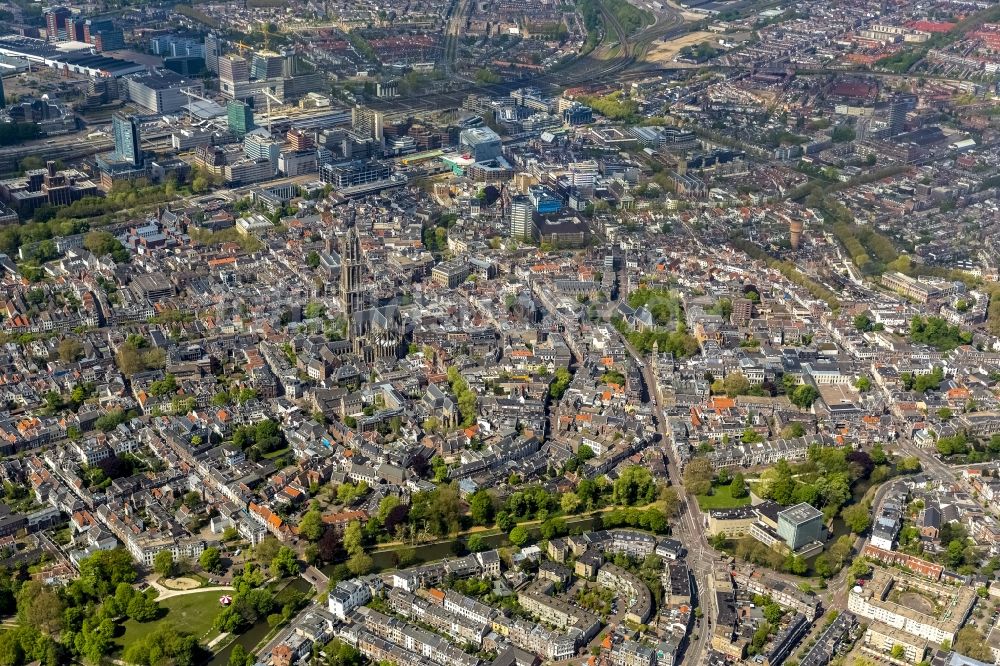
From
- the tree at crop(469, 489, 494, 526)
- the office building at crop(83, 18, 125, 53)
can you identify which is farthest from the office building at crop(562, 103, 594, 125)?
the tree at crop(469, 489, 494, 526)

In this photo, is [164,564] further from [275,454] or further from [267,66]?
[267,66]

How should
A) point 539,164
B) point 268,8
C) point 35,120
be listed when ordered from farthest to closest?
1. point 268,8
2. point 35,120
3. point 539,164

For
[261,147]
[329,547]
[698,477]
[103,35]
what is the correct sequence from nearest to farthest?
[329,547], [698,477], [261,147], [103,35]

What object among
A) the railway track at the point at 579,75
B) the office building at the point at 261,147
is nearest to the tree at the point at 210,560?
the office building at the point at 261,147

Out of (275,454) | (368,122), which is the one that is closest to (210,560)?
(275,454)

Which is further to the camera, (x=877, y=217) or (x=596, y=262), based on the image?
(x=877, y=217)

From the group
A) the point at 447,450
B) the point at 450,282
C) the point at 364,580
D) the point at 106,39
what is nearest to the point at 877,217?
the point at 450,282

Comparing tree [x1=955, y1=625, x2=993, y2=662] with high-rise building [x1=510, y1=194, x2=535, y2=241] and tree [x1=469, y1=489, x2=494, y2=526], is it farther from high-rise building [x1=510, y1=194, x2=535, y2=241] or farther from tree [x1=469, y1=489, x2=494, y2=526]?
high-rise building [x1=510, y1=194, x2=535, y2=241]

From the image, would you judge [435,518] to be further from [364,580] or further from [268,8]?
[268,8]
